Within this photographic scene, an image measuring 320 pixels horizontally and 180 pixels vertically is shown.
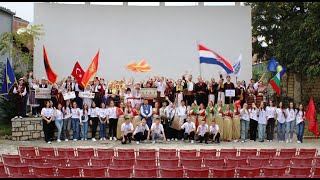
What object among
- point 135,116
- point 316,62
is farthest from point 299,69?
point 135,116

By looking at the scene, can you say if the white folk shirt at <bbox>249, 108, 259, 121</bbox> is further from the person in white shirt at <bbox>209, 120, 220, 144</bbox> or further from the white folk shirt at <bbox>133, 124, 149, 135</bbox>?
the white folk shirt at <bbox>133, 124, 149, 135</bbox>

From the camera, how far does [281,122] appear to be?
18.8m

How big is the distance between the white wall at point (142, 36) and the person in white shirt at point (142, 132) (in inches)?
275

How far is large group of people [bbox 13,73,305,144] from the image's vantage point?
1812cm

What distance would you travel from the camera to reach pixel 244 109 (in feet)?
61.0

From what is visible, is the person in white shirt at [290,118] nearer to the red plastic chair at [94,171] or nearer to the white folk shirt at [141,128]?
the white folk shirt at [141,128]

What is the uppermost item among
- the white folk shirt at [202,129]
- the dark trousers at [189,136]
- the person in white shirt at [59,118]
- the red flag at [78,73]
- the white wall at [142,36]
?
the white wall at [142,36]

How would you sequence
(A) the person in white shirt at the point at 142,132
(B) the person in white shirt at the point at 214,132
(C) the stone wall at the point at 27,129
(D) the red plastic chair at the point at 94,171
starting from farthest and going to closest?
(C) the stone wall at the point at 27,129 → (B) the person in white shirt at the point at 214,132 → (A) the person in white shirt at the point at 142,132 → (D) the red plastic chair at the point at 94,171

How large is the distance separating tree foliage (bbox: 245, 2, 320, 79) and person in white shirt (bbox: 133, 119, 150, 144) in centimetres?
1236

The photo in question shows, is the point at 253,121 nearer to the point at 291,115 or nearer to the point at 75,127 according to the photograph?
the point at 291,115

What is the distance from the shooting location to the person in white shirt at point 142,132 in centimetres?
1778

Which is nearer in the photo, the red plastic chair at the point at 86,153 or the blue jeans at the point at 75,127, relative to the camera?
the red plastic chair at the point at 86,153

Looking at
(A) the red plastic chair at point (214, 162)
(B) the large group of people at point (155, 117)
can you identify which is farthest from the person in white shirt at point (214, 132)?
(A) the red plastic chair at point (214, 162)

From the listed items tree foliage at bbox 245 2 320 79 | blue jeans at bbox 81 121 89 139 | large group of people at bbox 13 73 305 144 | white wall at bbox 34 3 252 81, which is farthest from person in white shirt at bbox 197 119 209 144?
tree foliage at bbox 245 2 320 79
